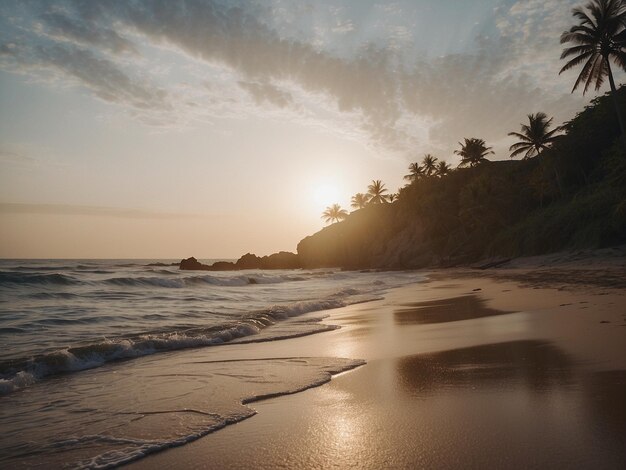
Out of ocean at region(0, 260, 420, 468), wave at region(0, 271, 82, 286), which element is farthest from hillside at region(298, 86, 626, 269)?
wave at region(0, 271, 82, 286)

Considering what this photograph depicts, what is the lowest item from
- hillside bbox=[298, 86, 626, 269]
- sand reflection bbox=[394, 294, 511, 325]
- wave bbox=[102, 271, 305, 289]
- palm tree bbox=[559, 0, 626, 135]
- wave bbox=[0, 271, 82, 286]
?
sand reflection bbox=[394, 294, 511, 325]

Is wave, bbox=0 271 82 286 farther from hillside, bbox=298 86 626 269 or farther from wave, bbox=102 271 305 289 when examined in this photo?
hillside, bbox=298 86 626 269

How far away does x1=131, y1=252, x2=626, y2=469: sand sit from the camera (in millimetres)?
2518

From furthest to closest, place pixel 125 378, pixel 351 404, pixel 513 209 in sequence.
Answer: pixel 513 209, pixel 125 378, pixel 351 404

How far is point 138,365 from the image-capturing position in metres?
6.29

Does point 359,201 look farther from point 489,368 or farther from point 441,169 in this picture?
point 489,368

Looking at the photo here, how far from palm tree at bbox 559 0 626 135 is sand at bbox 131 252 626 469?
84.8 feet

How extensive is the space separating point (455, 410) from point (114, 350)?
5979 mm

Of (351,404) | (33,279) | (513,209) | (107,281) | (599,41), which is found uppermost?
(599,41)

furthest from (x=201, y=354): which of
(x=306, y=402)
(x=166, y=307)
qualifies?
(x=166, y=307)

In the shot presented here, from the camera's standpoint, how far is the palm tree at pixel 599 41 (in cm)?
2489

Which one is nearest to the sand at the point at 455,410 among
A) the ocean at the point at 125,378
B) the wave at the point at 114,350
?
the ocean at the point at 125,378

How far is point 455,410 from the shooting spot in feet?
10.8

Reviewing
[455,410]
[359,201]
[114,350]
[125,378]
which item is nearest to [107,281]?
[114,350]
